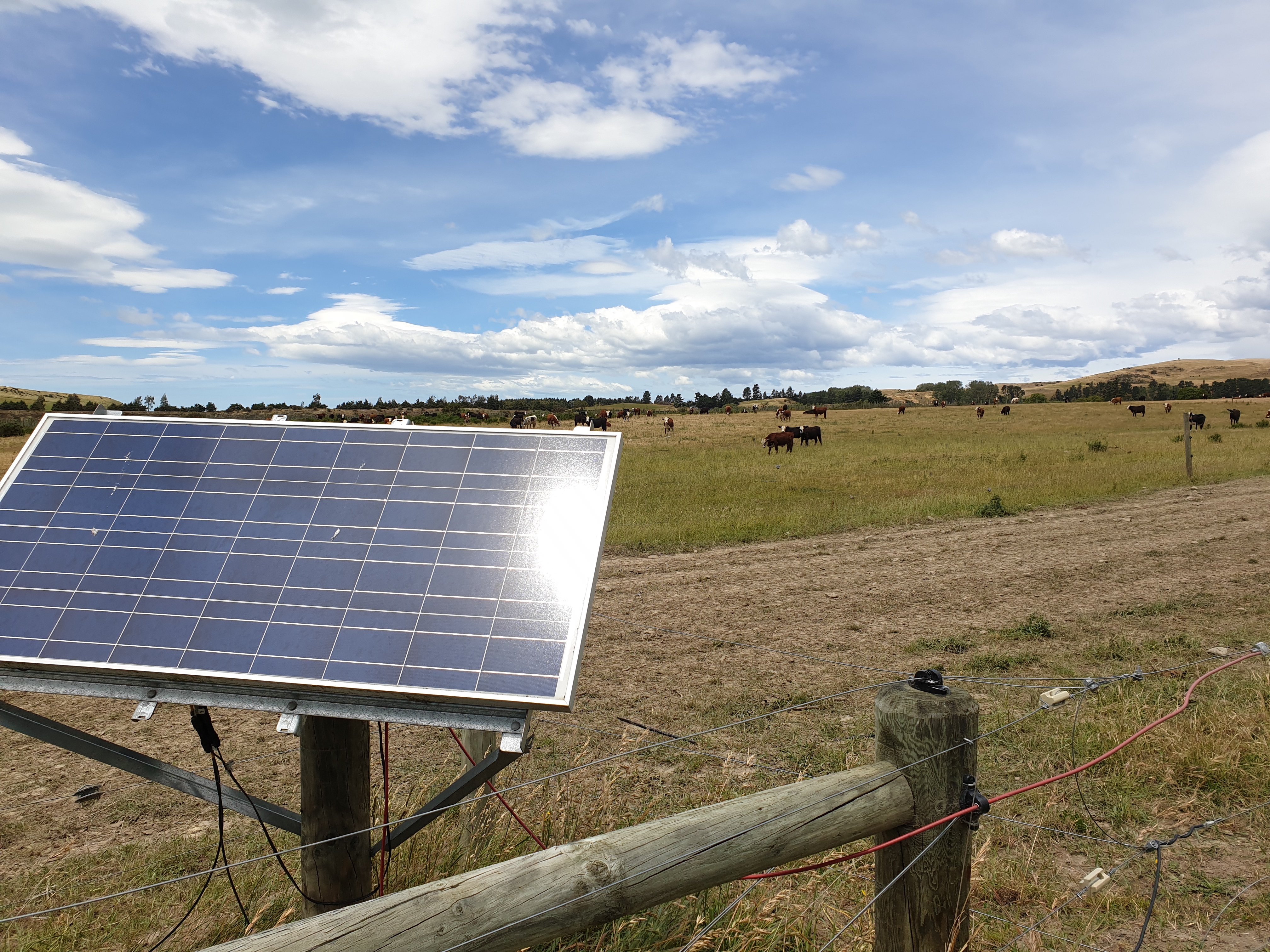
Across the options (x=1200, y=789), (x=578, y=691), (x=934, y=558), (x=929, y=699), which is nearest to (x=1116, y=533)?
(x=934, y=558)

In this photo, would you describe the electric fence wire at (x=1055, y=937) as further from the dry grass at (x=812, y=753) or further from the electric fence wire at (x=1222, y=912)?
the electric fence wire at (x=1222, y=912)

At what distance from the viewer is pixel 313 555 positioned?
348 cm

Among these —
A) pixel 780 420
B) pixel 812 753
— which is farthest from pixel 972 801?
pixel 780 420

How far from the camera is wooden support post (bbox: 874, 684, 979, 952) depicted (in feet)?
9.50

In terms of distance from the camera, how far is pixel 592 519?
3.31m

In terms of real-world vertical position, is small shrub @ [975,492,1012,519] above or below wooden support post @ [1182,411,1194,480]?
below

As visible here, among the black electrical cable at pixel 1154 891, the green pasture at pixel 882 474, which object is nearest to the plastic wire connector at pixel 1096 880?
the black electrical cable at pixel 1154 891

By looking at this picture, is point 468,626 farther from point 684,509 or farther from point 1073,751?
point 684,509

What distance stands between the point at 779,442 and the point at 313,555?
37189mm

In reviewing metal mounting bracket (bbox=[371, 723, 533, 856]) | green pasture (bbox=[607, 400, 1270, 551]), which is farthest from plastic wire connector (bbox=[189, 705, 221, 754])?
green pasture (bbox=[607, 400, 1270, 551])

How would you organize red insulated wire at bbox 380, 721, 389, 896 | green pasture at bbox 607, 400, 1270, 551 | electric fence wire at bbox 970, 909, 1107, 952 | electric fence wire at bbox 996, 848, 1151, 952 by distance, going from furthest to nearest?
green pasture at bbox 607, 400, 1270, 551, electric fence wire at bbox 970, 909, 1107, 952, electric fence wire at bbox 996, 848, 1151, 952, red insulated wire at bbox 380, 721, 389, 896

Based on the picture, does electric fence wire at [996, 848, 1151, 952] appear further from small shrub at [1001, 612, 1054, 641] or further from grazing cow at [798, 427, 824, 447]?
grazing cow at [798, 427, 824, 447]

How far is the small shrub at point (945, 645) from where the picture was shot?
9.14 meters

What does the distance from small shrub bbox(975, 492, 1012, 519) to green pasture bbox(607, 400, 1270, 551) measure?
0.19 meters
